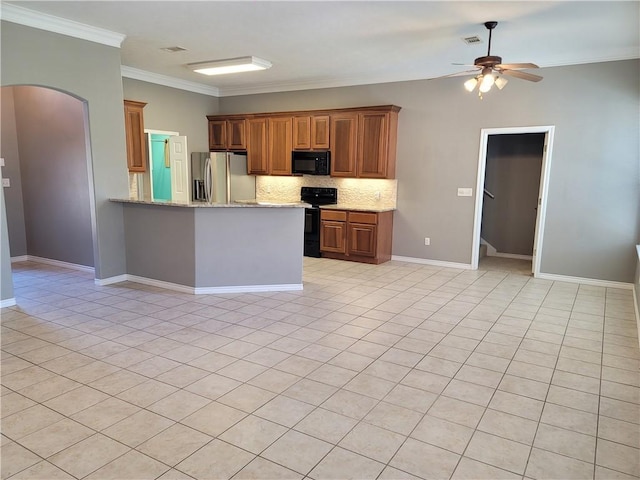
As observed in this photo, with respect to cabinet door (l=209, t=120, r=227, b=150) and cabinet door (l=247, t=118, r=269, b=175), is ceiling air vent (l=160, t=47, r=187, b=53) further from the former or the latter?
cabinet door (l=209, t=120, r=227, b=150)

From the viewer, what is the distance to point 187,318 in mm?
4031

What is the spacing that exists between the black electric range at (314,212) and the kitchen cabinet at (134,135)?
2610mm

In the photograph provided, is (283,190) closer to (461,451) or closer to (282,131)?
(282,131)

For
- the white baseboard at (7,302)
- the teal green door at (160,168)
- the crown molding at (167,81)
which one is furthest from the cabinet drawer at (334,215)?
the white baseboard at (7,302)

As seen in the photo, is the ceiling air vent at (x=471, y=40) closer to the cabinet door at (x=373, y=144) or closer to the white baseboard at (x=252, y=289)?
the cabinet door at (x=373, y=144)

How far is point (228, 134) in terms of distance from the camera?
7.80 meters

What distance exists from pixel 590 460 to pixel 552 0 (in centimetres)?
347

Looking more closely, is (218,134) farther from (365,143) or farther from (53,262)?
(53,262)

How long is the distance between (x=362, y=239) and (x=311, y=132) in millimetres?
2025

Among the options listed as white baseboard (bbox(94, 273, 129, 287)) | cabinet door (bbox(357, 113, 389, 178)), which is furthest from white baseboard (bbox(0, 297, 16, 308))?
cabinet door (bbox(357, 113, 389, 178))

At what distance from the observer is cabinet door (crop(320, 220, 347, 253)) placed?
22.1 ft

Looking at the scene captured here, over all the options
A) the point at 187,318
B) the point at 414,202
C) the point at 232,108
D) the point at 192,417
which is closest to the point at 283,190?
the point at 232,108

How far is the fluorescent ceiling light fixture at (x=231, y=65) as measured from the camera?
566 cm

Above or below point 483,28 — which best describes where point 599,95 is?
below
